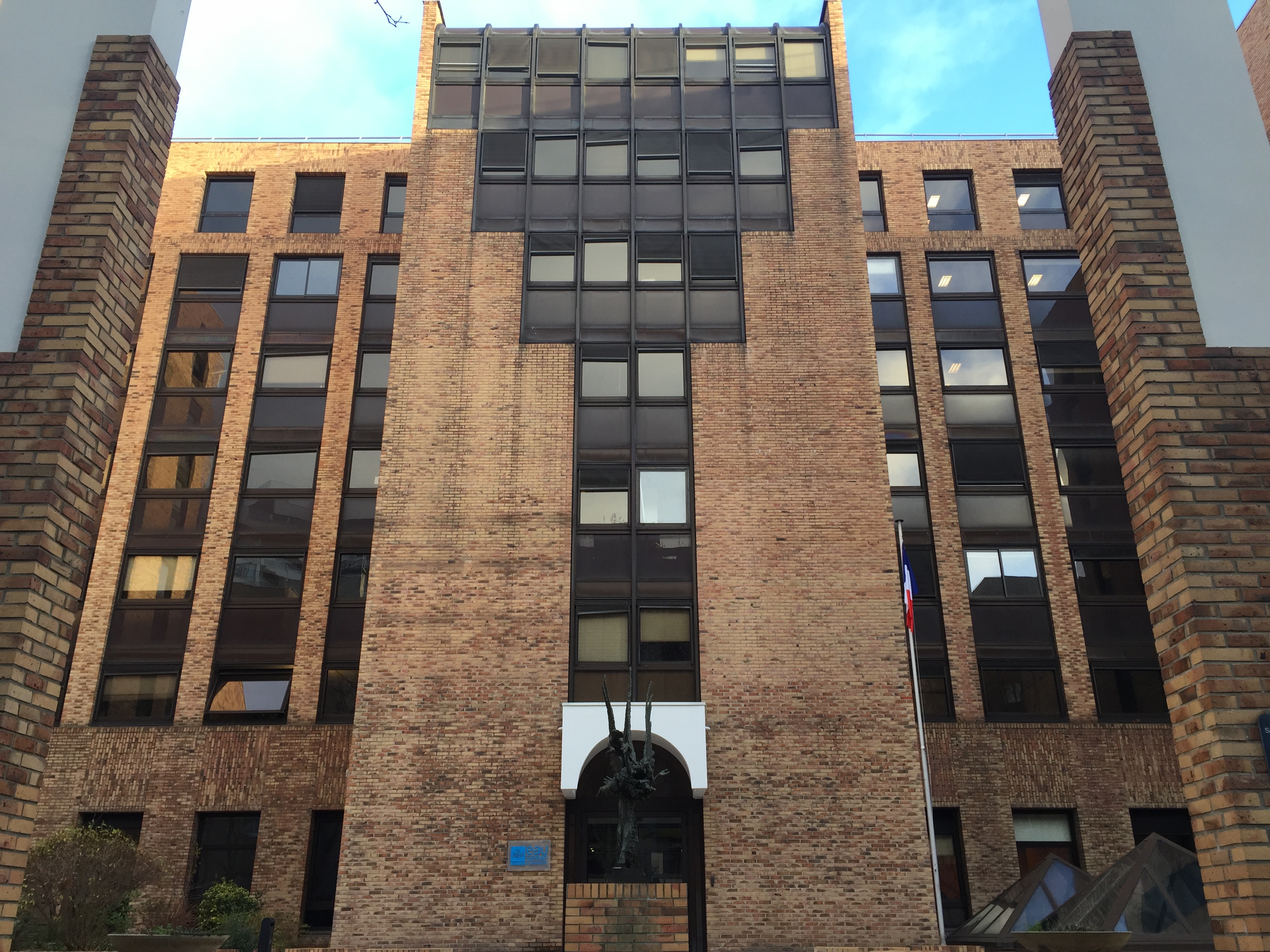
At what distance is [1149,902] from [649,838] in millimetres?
9306

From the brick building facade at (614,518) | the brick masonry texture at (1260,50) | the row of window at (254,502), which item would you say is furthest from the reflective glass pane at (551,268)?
the brick masonry texture at (1260,50)

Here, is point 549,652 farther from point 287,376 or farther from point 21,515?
point 21,515

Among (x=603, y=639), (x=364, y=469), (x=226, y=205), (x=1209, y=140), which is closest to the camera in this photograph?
(x=1209, y=140)

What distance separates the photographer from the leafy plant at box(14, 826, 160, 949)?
1788cm

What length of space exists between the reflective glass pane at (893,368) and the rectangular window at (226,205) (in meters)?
19.6

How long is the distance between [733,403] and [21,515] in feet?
60.7

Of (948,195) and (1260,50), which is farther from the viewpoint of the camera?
(948,195)

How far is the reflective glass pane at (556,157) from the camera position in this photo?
26.6m

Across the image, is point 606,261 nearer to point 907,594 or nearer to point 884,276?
point 884,276

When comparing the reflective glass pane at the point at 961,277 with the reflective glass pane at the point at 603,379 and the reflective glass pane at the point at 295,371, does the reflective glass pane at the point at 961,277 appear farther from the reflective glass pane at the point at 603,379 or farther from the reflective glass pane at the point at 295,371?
the reflective glass pane at the point at 295,371

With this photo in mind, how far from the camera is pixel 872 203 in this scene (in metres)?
31.5

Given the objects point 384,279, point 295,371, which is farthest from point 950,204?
point 295,371

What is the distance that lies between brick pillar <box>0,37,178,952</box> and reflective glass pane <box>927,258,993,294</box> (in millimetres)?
25542

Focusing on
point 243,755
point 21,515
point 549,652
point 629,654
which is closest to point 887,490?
point 629,654
